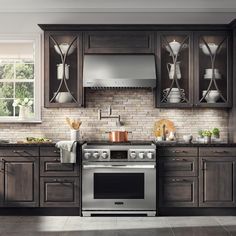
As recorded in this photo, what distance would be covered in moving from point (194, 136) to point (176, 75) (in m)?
0.92

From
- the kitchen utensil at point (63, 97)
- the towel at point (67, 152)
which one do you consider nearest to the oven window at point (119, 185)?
the towel at point (67, 152)

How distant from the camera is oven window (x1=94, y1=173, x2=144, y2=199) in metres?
5.86

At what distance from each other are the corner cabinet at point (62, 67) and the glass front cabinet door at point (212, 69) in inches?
61.9

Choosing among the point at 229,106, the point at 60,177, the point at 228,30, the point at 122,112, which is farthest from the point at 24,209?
the point at 228,30

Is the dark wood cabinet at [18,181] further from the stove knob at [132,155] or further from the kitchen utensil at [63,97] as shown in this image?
the stove knob at [132,155]

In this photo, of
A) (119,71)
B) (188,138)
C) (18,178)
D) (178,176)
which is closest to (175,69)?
(119,71)

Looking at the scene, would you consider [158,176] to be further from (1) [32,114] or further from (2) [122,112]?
(1) [32,114]

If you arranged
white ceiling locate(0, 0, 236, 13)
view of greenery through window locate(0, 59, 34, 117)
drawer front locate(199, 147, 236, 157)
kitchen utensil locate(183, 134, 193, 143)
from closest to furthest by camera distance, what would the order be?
drawer front locate(199, 147, 236, 157)
kitchen utensil locate(183, 134, 193, 143)
white ceiling locate(0, 0, 236, 13)
view of greenery through window locate(0, 59, 34, 117)

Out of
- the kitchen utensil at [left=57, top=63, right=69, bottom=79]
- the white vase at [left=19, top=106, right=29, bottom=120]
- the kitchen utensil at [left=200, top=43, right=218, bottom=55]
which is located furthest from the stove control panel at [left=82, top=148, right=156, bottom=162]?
the kitchen utensil at [left=200, top=43, right=218, bottom=55]

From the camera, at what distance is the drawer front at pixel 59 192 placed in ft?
19.4

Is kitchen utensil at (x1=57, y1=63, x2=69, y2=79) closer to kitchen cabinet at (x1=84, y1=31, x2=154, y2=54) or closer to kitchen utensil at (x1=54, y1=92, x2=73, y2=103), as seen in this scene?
kitchen utensil at (x1=54, y1=92, x2=73, y2=103)

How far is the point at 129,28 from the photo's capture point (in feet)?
20.7

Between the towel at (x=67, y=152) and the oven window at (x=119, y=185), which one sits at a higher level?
the towel at (x=67, y=152)

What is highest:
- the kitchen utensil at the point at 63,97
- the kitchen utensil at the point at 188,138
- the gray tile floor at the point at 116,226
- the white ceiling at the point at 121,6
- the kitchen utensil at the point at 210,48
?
the white ceiling at the point at 121,6
